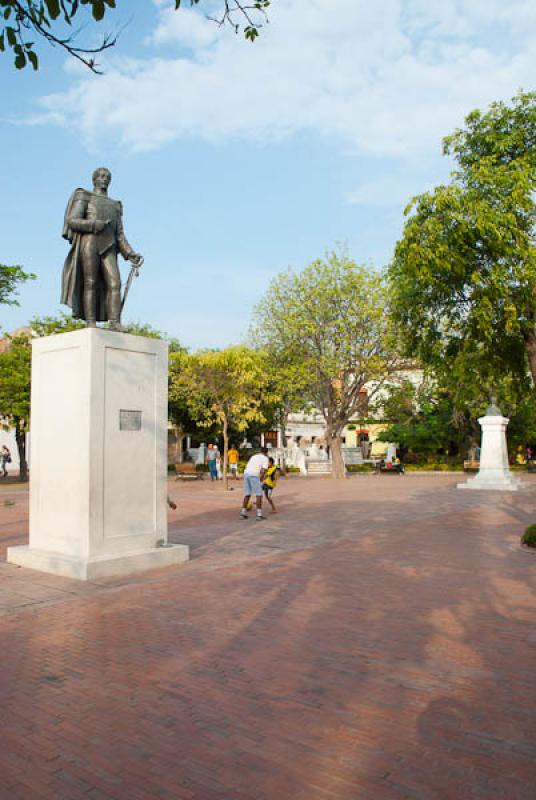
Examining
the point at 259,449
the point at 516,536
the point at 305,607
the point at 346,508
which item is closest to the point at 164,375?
the point at 305,607

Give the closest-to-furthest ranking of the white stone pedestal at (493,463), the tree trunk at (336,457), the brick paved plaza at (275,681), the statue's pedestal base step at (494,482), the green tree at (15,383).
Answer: the brick paved plaza at (275,681) → the statue's pedestal base step at (494,482) → the white stone pedestal at (493,463) → the green tree at (15,383) → the tree trunk at (336,457)

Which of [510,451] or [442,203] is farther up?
[442,203]

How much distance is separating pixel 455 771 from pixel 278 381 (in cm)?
2691

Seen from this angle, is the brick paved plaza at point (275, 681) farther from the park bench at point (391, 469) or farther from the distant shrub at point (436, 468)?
the distant shrub at point (436, 468)

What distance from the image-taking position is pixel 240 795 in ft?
10.5

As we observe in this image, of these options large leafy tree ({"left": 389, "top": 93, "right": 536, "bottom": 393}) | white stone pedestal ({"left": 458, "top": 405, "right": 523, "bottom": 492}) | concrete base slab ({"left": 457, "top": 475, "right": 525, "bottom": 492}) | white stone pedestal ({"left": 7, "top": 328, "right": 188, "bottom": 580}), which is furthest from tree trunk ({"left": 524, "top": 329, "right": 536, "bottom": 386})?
white stone pedestal ({"left": 458, "top": 405, "right": 523, "bottom": 492})

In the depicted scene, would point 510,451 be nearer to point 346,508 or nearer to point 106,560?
point 346,508

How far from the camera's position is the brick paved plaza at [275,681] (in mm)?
3387

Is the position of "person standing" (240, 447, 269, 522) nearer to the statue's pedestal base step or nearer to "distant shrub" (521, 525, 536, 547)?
"distant shrub" (521, 525, 536, 547)

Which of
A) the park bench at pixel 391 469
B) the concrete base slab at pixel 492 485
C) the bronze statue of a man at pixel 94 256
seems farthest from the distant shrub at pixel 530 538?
the park bench at pixel 391 469

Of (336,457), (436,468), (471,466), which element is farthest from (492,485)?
(436,468)

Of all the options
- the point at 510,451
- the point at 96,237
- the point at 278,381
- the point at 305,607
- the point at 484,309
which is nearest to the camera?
the point at 305,607

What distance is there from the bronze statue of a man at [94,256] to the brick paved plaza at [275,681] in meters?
3.46

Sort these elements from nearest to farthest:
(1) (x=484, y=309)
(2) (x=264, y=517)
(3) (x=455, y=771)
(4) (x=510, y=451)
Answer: (3) (x=455, y=771), (1) (x=484, y=309), (2) (x=264, y=517), (4) (x=510, y=451)
